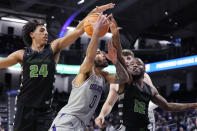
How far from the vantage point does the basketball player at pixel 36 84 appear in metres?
3.21

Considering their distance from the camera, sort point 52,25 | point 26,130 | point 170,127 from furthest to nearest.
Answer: point 52,25 → point 170,127 → point 26,130

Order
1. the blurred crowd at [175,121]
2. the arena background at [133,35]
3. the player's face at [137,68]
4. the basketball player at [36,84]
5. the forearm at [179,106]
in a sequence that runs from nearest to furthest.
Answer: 1. the basketball player at [36,84]
2. the player's face at [137,68]
3. the forearm at [179,106]
4. the blurred crowd at [175,121]
5. the arena background at [133,35]

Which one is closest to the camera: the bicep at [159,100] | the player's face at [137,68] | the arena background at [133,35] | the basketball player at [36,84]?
the basketball player at [36,84]

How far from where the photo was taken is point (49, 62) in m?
3.29

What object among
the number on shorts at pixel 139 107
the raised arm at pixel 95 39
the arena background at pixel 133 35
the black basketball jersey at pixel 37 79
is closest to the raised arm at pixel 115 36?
the raised arm at pixel 95 39

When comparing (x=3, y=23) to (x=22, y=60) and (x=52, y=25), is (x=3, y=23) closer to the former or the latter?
(x=52, y=25)

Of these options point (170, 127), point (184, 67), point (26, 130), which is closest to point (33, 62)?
point (26, 130)

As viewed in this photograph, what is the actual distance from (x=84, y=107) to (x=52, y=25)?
65.7 ft

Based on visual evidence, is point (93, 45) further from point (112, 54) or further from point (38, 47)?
point (38, 47)

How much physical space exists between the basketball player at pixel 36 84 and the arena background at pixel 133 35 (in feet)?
47.0

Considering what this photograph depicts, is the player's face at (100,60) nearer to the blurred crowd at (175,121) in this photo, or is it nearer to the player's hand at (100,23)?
the player's hand at (100,23)

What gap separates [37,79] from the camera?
3254 mm

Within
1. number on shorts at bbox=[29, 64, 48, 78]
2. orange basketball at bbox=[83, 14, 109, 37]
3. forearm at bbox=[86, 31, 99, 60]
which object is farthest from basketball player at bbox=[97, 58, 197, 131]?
number on shorts at bbox=[29, 64, 48, 78]

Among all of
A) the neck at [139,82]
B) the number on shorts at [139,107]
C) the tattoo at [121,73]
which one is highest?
the tattoo at [121,73]
